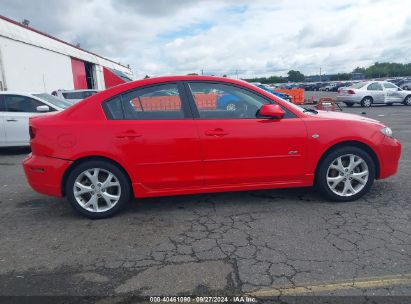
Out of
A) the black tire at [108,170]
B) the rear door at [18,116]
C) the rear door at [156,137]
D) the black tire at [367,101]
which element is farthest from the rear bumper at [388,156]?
the black tire at [367,101]

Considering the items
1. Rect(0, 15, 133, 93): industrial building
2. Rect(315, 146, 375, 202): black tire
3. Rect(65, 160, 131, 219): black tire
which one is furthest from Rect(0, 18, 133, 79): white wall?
Rect(315, 146, 375, 202): black tire

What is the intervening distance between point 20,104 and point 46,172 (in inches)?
210

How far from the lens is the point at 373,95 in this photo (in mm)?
20750

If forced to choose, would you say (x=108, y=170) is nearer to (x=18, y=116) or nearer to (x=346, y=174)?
(x=346, y=174)

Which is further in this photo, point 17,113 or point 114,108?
point 17,113

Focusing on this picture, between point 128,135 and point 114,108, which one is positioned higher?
point 114,108

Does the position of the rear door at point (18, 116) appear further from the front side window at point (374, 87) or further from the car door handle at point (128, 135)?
the front side window at point (374, 87)

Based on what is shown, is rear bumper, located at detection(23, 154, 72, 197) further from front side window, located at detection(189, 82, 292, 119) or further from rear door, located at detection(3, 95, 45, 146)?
rear door, located at detection(3, 95, 45, 146)

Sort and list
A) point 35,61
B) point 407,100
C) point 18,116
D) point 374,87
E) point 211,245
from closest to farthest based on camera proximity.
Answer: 1. point 211,245
2. point 18,116
3. point 35,61
4. point 374,87
5. point 407,100

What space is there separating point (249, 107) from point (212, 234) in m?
1.61

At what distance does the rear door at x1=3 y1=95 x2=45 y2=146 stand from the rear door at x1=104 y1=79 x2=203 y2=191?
17.2 feet

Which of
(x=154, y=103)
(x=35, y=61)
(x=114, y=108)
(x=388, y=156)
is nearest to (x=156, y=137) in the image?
(x=154, y=103)

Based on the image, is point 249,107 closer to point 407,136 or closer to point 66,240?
point 66,240

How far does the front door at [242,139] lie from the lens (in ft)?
13.6
